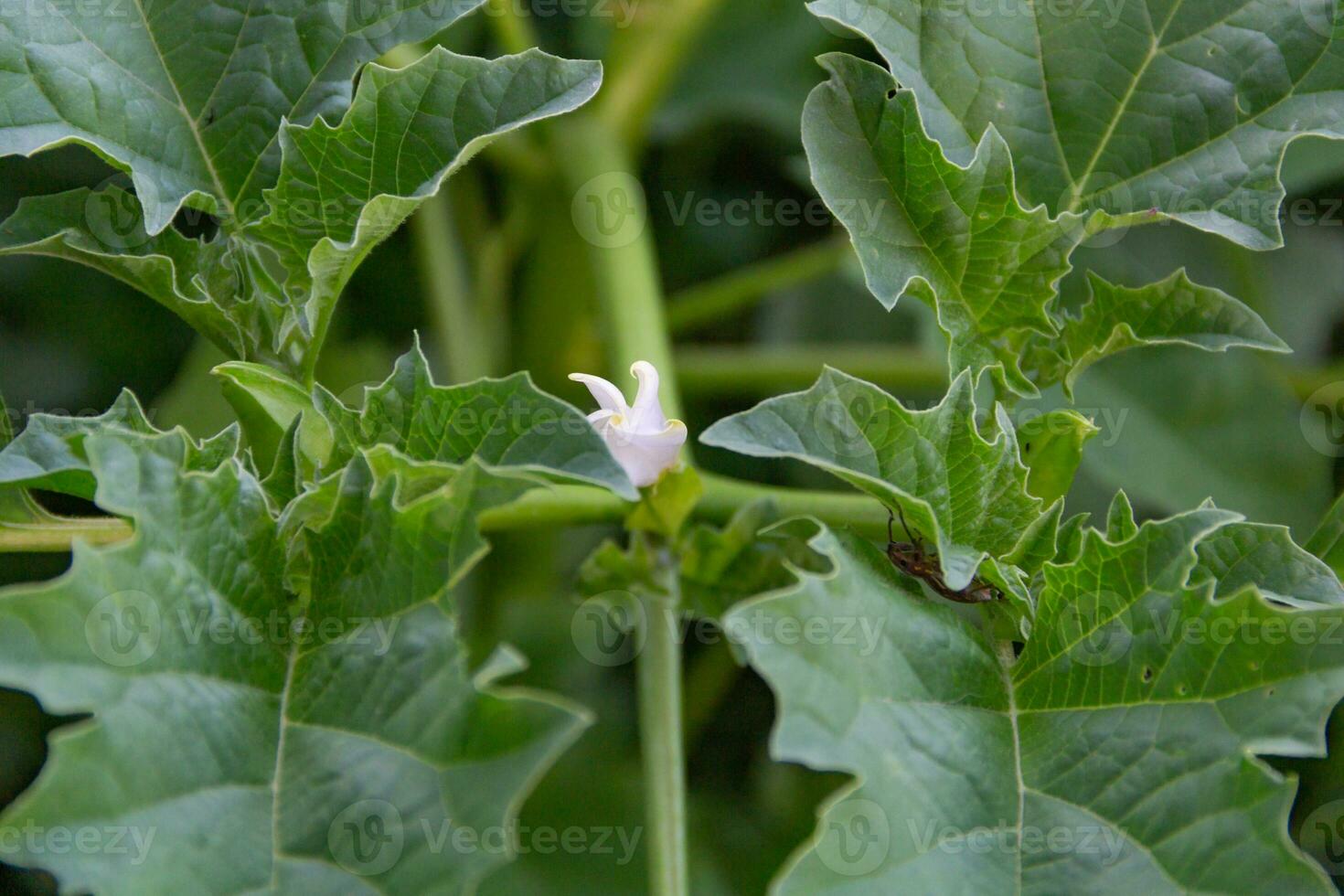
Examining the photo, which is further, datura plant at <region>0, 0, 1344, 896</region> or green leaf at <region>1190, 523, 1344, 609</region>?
green leaf at <region>1190, 523, 1344, 609</region>

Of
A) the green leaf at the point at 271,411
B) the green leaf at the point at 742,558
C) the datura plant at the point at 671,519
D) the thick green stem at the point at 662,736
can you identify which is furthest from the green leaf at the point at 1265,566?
the green leaf at the point at 271,411

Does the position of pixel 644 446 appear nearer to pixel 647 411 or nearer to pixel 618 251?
pixel 647 411

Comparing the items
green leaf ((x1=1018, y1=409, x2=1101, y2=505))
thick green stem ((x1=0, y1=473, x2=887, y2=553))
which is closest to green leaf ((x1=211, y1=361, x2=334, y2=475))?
thick green stem ((x1=0, y1=473, x2=887, y2=553))

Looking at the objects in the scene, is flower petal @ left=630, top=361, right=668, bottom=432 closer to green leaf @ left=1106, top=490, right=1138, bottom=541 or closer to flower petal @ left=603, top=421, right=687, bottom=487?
flower petal @ left=603, top=421, right=687, bottom=487

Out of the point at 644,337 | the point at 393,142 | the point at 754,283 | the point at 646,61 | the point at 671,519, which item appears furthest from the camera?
the point at 754,283

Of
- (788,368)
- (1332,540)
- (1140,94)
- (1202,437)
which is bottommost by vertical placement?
(1202,437)

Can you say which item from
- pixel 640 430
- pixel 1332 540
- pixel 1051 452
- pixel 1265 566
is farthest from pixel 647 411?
pixel 1332 540
